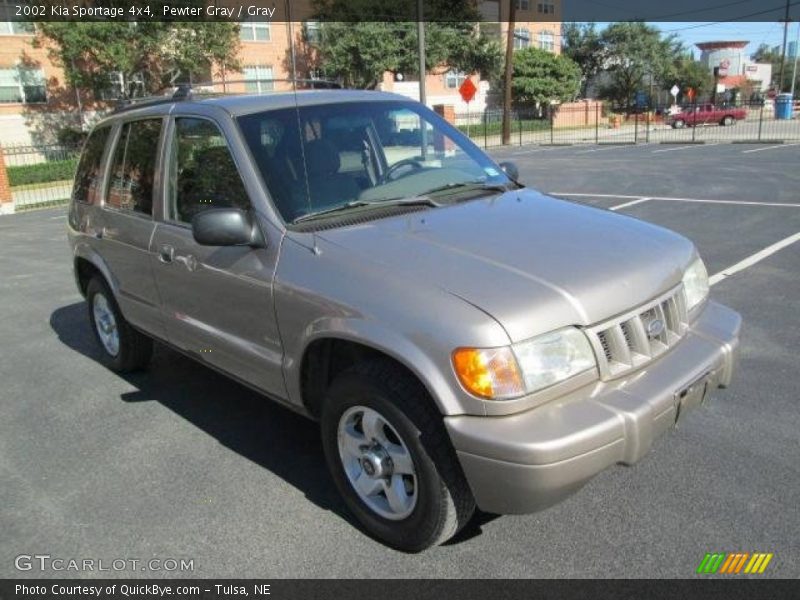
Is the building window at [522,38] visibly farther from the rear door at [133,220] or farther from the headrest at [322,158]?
the headrest at [322,158]

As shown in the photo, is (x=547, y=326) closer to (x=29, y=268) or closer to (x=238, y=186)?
(x=238, y=186)

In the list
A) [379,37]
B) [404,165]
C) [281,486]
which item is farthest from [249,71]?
[281,486]

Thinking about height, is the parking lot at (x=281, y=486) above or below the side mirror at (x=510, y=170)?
below

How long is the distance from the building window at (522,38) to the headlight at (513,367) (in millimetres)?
58254

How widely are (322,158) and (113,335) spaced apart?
2616mm

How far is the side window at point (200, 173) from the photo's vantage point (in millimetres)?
3477

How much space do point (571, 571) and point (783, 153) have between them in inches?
842

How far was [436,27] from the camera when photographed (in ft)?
137

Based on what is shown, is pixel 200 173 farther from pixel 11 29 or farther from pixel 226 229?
pixel 11 29

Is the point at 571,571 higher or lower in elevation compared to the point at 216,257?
lower

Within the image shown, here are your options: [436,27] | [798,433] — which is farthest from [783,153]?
[436,27]

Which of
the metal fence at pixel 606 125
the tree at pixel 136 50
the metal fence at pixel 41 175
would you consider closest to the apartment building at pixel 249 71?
the tree at pixel 136 50

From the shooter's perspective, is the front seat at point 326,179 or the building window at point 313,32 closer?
the front seat at point 326,179

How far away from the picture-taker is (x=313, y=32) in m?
41.1
